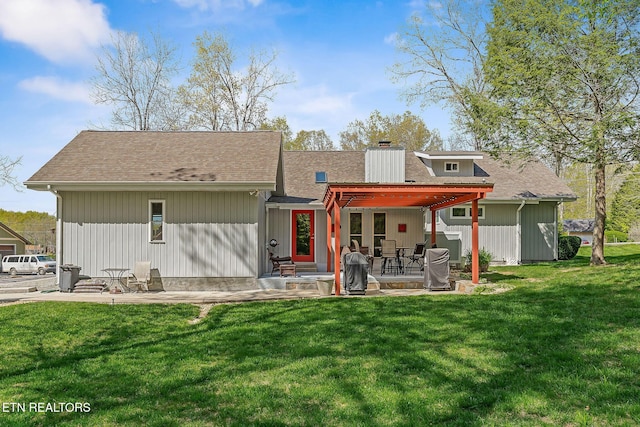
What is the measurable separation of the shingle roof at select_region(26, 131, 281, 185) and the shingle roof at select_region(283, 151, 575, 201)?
3526mm

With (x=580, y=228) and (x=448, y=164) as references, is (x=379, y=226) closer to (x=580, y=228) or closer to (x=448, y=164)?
(x=448, y=164)

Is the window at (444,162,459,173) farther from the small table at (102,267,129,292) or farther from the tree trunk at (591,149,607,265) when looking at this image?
the small table at (102,267,129,292)

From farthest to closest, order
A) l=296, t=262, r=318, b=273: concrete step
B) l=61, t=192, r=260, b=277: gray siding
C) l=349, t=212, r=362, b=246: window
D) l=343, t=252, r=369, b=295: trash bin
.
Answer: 1. l=349, t=212, r=362, b=246: window
2. l=296, t=262, r=318, b=273: concrete step
3. l=61, t=192, r=260, b=277: gray siding
4. l=343, t=252, r=369, b=295: trash bin

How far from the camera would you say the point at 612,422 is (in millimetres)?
3656

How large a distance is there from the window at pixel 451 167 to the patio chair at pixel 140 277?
13506 mm

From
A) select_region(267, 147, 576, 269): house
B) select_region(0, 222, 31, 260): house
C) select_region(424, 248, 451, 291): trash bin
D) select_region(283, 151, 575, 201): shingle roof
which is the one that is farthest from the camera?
select_region(0, 222, 31, 260): house

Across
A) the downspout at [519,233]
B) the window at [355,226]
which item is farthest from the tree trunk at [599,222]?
the window at [355,226]

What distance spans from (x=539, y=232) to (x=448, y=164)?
469 centimetres

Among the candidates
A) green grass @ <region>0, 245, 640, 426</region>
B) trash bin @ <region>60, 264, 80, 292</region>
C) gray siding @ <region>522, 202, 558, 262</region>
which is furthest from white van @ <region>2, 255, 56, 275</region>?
gray siding @ <region>522, 202, 558, 262</region>

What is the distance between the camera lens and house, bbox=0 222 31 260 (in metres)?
35.8

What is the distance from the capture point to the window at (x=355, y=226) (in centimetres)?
1770

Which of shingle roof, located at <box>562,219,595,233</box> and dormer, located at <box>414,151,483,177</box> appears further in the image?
shingle roof, located at <box>562,219,595,233</box>

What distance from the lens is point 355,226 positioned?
1775 centimetres

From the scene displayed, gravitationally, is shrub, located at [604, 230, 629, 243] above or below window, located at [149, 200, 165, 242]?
below
